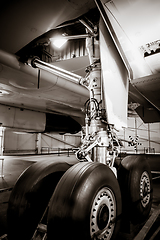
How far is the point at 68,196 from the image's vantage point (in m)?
1.48

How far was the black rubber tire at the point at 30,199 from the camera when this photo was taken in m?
1.82

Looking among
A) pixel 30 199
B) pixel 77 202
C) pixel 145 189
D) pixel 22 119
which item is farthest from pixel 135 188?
pixel 22 119

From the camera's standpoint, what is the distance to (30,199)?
1.91 m

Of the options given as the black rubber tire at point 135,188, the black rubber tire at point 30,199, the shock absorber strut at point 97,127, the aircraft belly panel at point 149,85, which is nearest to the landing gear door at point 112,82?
the shock absorber strut at point 97,127

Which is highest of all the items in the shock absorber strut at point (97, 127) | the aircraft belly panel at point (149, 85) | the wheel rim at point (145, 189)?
the aircraft belly panel at point (149, 85)

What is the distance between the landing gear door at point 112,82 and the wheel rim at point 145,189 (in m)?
0.91

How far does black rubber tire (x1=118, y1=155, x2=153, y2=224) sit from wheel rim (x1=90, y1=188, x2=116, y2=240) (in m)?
0.63

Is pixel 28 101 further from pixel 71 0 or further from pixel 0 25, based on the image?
pixel 71 0

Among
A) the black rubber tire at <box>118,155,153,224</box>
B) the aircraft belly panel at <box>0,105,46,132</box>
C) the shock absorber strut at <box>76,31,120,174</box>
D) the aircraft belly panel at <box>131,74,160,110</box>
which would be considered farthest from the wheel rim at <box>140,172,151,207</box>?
the aircraft belly panel at <box>0,105,46,132</box>

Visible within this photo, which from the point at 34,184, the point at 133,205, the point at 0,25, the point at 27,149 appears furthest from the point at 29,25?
the point at 27,149

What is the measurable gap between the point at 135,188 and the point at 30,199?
1445 millimetres

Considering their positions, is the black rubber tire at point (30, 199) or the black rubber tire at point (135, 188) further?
the black rubber tire at point (135, 188)

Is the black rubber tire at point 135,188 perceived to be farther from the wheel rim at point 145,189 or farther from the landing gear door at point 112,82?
the landing gear door at point 112,82

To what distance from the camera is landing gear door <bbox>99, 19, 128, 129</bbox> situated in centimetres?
218
